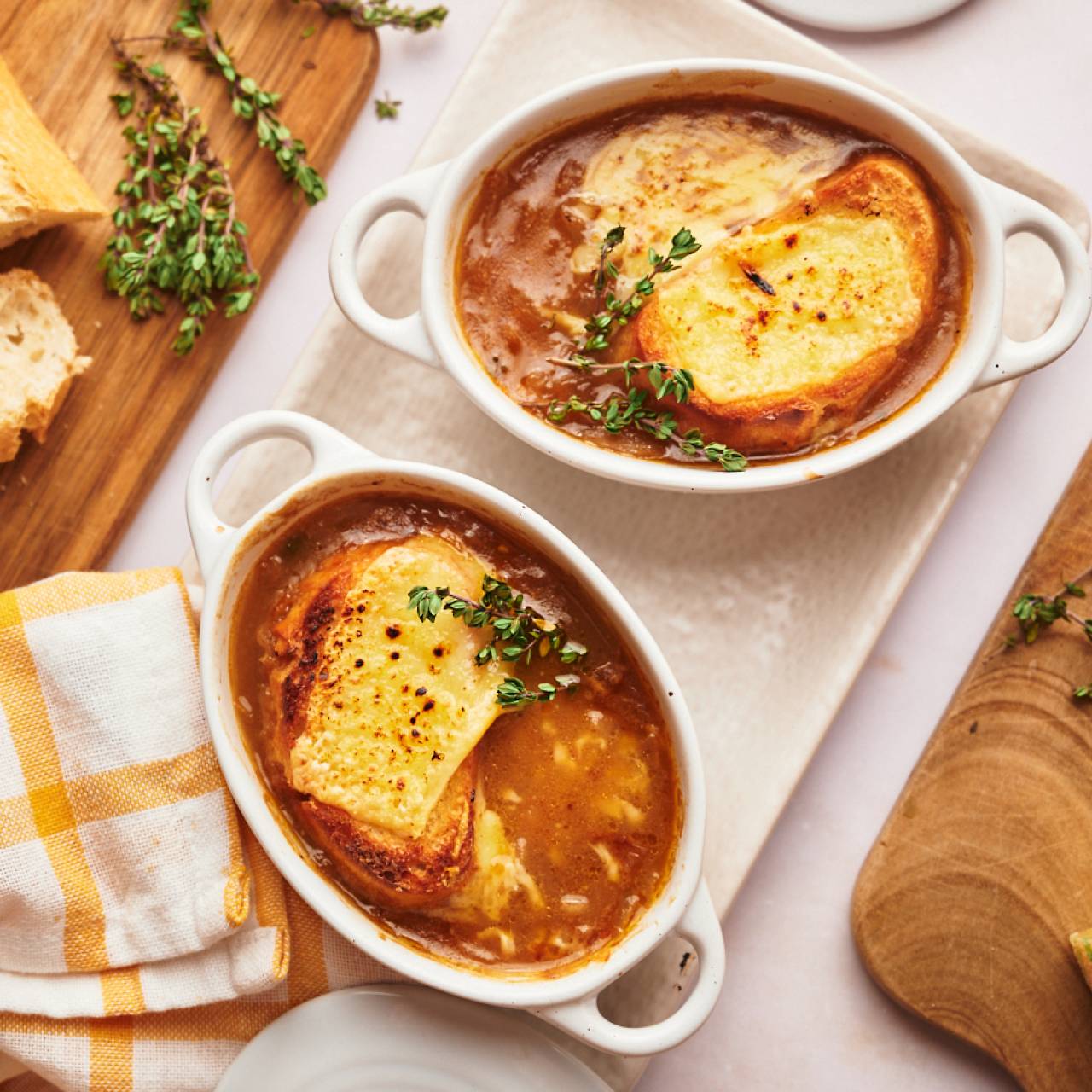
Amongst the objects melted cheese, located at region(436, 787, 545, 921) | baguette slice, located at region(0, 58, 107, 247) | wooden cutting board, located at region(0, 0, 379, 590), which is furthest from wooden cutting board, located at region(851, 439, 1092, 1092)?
baguette slice, located at region(0, 58, 107, 247)

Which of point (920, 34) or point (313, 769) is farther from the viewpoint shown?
point (920, 34)

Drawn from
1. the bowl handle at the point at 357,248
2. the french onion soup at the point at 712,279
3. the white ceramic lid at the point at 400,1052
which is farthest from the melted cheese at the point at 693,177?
the white ceramic lid at the point at 400,1052

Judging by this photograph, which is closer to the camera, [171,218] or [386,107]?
[171,218]

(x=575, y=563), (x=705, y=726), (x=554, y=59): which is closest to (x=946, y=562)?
(x=705, y=726)

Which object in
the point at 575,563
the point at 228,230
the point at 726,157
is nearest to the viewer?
the point at 575,563

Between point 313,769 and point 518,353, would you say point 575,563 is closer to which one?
point 518,353

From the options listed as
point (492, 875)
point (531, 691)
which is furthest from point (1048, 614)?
point (492, 875)

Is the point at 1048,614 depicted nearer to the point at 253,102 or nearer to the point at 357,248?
the point at 357,248
